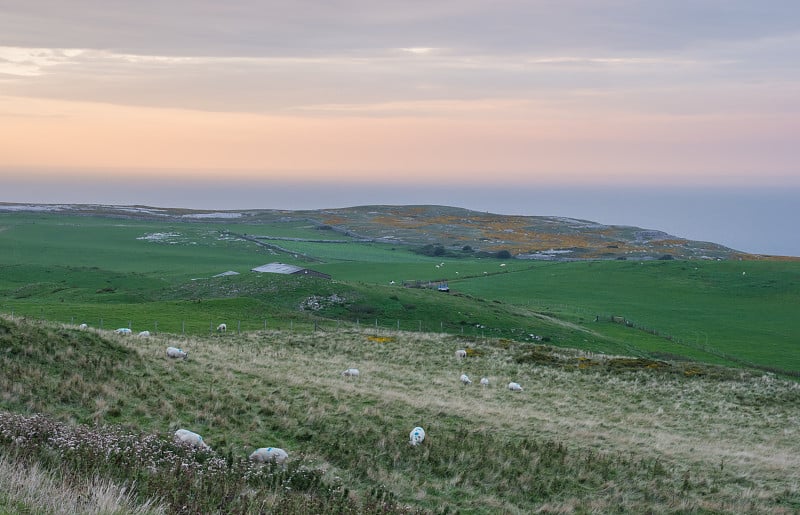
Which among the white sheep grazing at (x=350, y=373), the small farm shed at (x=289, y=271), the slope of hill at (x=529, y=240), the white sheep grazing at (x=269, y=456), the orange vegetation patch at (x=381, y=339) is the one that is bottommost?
the orange vegetation patch at (x=381, y=339)

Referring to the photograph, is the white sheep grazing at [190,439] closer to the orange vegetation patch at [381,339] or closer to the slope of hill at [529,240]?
the orange vegetation patch at [381,339]

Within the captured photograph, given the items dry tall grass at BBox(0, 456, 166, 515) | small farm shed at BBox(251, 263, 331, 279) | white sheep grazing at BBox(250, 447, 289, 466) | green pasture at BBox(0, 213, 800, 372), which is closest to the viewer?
dry tall grass at BBox(0, 456, 166, 515)

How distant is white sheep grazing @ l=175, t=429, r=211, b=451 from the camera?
14578 millimetres

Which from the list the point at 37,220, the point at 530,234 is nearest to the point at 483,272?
the point at 530,234

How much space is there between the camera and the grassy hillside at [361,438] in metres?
12.5

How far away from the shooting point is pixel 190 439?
48.5 feet

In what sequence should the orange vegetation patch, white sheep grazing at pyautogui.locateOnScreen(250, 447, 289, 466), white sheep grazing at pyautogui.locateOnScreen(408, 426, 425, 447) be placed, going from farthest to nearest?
the orange vegetation patch → white sheep grazing at pyautogui.locateOnScreen(408, 426, 425, 447) → white sheep grazing at pyautogui.locateOnScreen(250, 447, 289, 466)

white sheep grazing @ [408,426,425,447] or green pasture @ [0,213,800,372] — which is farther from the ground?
white sheep grazing @ [408,426,425,447]

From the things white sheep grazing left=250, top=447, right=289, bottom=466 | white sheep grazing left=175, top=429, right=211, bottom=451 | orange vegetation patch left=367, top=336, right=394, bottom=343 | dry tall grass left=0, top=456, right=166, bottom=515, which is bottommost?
orange vegetation patch left=367, top=336, right=394, bottom=343

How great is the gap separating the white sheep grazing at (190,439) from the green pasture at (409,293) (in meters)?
30.0

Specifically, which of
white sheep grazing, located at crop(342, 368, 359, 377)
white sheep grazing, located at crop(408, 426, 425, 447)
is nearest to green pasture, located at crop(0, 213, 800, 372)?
white sheep grazing, located at crop(342, 368, 359, 377)

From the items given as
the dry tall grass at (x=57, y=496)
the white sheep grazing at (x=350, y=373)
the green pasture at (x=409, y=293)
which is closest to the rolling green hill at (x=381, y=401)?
the dry tall grass at (x=57, y=496)

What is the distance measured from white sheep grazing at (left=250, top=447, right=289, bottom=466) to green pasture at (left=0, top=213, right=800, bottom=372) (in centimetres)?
3087

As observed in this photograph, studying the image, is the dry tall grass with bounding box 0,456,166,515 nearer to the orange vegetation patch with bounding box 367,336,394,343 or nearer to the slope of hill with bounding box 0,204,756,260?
the orange vegetation patch with bounding box 367,336,394,343
